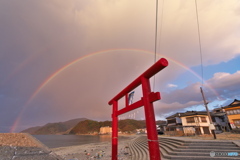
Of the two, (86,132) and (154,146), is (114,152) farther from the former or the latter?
(86,132)

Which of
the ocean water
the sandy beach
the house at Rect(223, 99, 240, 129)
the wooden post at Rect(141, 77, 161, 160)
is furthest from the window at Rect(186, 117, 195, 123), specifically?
the wooden post at Rect(141, 77, 161, 160)

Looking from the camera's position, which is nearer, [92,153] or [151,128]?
[151,128]

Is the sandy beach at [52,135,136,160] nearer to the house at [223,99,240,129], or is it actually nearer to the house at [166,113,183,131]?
the house at [166,113,183,131]

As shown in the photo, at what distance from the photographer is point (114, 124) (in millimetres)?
7234

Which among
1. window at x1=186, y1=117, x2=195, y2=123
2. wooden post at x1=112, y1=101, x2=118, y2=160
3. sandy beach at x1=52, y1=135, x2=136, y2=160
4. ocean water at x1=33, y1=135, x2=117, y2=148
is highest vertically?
window at x1=186, y1=117, x2=195, y2=123

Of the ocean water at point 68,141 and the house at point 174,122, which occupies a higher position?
the house at point 174,122

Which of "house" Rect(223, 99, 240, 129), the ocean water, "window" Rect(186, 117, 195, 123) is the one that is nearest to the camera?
"house" Rect(223, 99, 240, 129)

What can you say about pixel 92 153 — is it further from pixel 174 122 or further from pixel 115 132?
pixel 174 122

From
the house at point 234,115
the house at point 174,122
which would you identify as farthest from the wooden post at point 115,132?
the house at point 234,115

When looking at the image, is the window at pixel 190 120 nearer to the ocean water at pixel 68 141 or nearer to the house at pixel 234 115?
the house at pixel 234 115

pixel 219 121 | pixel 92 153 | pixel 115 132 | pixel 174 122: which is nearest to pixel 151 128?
pixel 115 132

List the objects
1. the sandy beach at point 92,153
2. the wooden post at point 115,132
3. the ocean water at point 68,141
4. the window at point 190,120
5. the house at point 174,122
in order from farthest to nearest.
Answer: the ocean water at point 68,141, the house at point 174,122, the window at point 190,120, the sandy beach at point 92,153, the wooden post at point 115,132

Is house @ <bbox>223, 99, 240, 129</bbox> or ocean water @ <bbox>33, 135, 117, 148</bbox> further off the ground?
house @ <bbox>223, 99, 240, 129</bbox>

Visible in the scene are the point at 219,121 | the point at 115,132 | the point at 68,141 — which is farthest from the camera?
the point at 68,141
